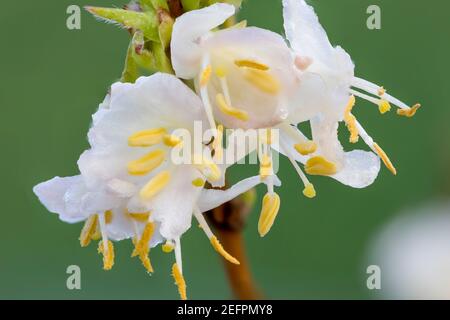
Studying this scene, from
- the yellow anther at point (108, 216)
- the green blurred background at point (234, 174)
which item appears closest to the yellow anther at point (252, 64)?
the yellow anther at point (108, 216)

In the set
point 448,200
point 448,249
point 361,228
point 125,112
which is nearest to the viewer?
point 125,112

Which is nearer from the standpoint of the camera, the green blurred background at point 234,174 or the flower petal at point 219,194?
the flower petal at point 219,194

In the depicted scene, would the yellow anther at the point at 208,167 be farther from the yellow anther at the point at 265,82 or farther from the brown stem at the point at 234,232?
the brown stem at the point at 234,232

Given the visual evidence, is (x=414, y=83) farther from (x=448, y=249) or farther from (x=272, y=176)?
(x=272, y=176)

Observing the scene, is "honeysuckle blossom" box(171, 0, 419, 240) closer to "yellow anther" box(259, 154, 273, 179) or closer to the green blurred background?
"yellow anther" box(259, 154, 273, 179)

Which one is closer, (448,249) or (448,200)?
(448,200)

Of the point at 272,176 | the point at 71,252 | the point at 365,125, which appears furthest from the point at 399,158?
the point at 272,176

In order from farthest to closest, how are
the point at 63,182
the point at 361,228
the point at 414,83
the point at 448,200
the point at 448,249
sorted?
the point at 414,83, the point at 361,228, the point at 448,249, the point at 448,200, the point at 63,182
